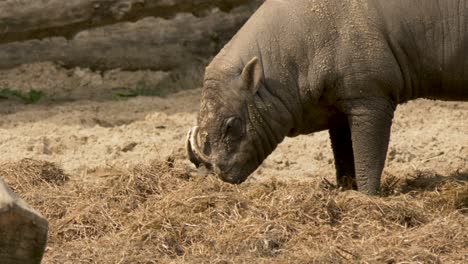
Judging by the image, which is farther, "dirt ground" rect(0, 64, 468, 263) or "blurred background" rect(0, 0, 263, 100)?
"blurred background" rect(0, 0, 263, 100)

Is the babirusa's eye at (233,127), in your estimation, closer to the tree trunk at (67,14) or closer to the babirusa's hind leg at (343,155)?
the babirusa's hind leg at (343,155)

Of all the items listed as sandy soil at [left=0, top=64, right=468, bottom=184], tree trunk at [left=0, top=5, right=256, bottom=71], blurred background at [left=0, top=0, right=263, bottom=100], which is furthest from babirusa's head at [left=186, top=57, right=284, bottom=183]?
tree trunk at [left=0, top=5, right=256, bottom=71]

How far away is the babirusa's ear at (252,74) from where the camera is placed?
26.1 ft

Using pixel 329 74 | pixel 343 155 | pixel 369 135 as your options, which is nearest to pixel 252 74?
pixel 329 74

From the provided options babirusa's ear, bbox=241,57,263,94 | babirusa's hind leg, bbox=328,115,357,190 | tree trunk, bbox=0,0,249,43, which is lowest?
tree trunk, bbox=0,0,249,43

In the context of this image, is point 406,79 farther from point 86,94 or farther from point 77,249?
point 86,94

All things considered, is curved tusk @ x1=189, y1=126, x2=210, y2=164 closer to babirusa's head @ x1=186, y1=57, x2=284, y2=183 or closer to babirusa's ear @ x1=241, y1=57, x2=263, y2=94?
babirusa's head @ x1=186, y1=57, x2=284, y2=183

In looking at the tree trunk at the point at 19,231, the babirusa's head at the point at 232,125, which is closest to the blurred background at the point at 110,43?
the babirusa's head at the point at 232,125

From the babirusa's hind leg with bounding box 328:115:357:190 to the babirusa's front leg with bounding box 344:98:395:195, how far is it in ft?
1.65

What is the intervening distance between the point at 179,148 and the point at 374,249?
10.7ft

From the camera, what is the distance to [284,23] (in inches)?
319

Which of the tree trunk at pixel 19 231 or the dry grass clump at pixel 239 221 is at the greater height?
the tree trunk at pixel 19 231

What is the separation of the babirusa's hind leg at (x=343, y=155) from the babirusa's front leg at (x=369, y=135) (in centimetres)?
50

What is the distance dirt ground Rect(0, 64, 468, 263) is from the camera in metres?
6.90
